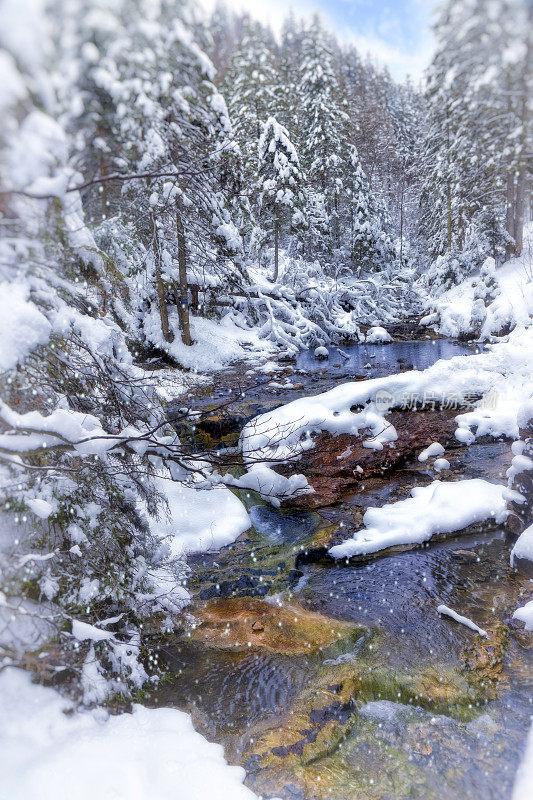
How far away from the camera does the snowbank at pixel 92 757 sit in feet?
7.38

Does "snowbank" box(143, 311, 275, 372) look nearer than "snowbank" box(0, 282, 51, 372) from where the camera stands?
No

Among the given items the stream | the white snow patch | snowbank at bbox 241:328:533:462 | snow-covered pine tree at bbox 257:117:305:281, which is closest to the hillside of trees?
the stream

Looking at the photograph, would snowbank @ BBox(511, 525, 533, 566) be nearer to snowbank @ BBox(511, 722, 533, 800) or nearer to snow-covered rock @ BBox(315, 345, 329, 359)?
snowbank @ BBox(511, 722, 533, 800)

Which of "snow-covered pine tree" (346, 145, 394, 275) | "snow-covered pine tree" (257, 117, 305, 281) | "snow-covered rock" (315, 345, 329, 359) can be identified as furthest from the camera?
"snow-covered pine tree" (346, 145, 394, 275)

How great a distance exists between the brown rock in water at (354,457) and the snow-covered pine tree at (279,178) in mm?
12680

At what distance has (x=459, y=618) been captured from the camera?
445 centimetres

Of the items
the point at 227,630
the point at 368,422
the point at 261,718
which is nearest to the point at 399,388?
the point at 368,422

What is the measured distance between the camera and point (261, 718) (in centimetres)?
349

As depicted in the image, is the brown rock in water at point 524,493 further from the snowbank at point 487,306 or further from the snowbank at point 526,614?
the snowbank at point 487,306

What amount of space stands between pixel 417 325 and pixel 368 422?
591 inches

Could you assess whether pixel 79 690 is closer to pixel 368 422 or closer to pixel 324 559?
pixel 324 559

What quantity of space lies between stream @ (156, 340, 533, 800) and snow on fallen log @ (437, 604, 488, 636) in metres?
0.06

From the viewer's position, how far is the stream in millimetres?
3033

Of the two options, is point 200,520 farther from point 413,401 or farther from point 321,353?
point 321,353
